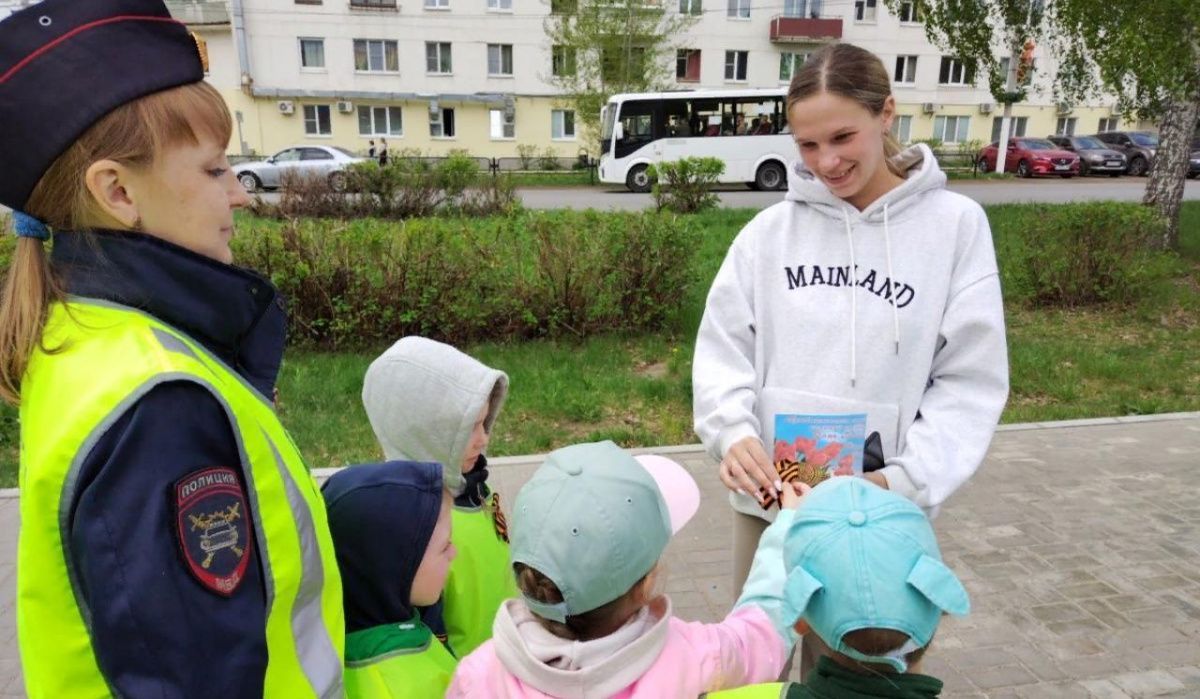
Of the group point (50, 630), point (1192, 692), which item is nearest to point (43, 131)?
point (50, 630)

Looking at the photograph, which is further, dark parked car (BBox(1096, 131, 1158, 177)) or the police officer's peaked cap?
dark parked car (BBox(1096, 131, 1158, 177))

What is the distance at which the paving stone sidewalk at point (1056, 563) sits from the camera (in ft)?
9.80

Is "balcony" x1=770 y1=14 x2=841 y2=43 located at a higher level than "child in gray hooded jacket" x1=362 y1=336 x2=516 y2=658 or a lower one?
higher

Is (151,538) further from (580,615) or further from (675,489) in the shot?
(675,489)

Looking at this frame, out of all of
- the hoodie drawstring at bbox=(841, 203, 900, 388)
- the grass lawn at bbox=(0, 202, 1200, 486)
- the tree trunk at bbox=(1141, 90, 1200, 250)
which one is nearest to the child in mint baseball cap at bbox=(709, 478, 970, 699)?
the hoodie drawstring at bbox=(841, 203, 900, 388)

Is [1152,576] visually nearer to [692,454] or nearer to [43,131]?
[692,454]

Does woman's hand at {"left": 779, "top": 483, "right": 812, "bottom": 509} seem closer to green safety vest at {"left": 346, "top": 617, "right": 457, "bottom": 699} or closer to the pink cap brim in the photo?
the pink cap brim

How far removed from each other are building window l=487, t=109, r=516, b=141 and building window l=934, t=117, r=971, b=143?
20.1m

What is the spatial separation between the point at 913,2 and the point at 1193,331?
24.8 ft

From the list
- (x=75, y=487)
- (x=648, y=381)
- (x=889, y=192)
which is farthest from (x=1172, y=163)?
(x=75, y=487)

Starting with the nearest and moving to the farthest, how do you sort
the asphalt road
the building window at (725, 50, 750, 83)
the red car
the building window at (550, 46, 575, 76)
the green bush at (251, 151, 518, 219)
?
1. the green bush at (251, 151, 518, 219)
2. the asphalt road
3. the red car
4. the building window at (550, 46, 575, 76)
5. the building window at (725, 50, 750, 83)

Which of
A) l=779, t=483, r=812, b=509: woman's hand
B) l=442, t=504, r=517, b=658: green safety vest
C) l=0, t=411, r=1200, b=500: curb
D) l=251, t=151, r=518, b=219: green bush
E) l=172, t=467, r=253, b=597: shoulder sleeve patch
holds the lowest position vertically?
l=0, t=411, r=1200, b=500: curb

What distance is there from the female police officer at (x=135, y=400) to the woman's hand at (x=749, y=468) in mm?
1020

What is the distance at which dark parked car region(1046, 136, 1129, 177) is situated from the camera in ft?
89.1
